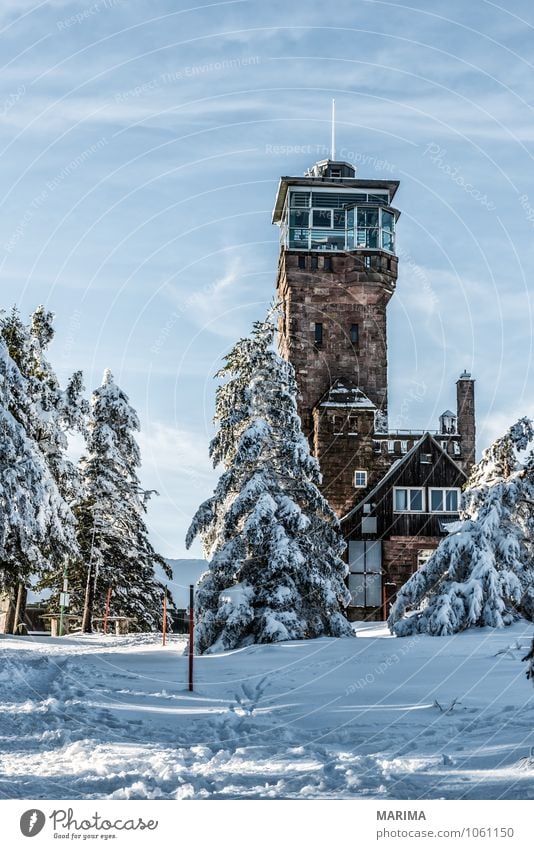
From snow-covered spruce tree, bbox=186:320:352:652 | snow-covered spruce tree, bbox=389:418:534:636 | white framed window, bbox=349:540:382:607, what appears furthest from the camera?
white framed window, bbox=349:540:382:607

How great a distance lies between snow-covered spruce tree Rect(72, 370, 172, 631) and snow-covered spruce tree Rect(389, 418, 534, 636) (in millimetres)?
15704

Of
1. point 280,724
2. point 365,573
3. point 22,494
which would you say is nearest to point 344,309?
point 365,573

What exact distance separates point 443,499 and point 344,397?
30.7ft

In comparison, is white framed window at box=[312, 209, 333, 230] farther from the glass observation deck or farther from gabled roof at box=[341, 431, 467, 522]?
gabled roof at box=[341, 431, 467, 522]

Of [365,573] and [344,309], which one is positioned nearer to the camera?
[365,573]

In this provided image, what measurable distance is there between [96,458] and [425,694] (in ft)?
83.0

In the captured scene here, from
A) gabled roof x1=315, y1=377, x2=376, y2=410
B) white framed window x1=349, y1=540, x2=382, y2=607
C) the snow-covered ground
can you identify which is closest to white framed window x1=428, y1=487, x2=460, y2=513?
white framed window x1=349, y1=540, x2=382, y2=607

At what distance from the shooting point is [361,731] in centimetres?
1201

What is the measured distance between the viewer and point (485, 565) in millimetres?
23953

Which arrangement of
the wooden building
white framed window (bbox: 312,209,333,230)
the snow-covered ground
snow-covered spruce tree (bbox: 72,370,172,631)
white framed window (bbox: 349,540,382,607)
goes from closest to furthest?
the snow-covered ground
snow-covered spruce tree (bbox: 72,370,172,631)
white framed window (bbox: 349,540,382,607)
the wooden building
white framed window (bbox: 312,209,333,230)
